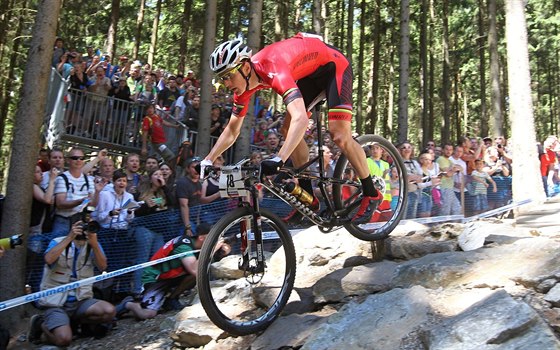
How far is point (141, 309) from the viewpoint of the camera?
258 inches

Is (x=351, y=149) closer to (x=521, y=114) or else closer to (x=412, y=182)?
(x=412, y=182)

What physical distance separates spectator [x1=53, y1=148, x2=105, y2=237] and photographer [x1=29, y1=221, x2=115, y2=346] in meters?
0.51

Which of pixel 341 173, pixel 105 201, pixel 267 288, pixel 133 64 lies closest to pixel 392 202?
pixel 341 173

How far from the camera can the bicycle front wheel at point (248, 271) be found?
4.03 metres

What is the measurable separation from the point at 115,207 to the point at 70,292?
1.34 meters

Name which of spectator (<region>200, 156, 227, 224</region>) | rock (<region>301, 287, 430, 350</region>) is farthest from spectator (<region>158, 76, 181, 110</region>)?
rock (<region>301, 287, 430, 350</region>)

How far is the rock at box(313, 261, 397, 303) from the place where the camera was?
4.84 metres

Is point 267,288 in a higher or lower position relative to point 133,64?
lower

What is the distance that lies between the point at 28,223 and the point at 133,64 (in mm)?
7482

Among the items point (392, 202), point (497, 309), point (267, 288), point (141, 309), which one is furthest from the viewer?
point (141, 309)

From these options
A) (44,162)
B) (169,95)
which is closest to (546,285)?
(44,162)

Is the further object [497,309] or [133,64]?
[133,64]

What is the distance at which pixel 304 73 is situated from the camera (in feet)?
15.5

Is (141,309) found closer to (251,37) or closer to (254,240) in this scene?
(254,240)
